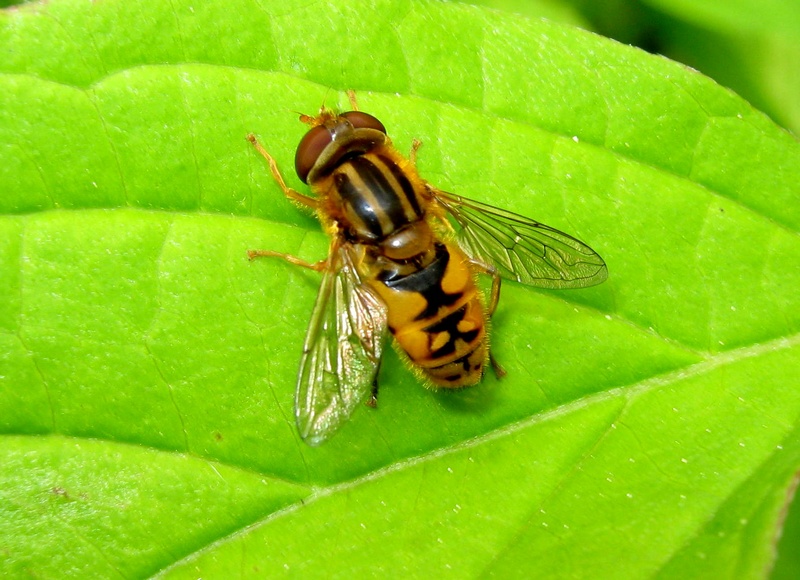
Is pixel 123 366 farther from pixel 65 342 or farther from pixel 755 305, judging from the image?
pixel 755 305

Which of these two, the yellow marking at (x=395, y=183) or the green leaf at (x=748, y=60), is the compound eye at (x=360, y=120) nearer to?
the yellow marking at (x=395, y=183)

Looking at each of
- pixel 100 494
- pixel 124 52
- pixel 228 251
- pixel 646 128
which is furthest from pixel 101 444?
pixel 646 128

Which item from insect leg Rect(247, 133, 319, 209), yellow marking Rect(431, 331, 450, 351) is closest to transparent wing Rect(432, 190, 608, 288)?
yellow marking Rect(431, 331, 450, 351)

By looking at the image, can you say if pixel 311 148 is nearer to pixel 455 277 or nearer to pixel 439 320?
pixel 455 277

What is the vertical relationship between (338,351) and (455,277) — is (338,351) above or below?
below

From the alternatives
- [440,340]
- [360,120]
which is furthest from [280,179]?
[440,340]
